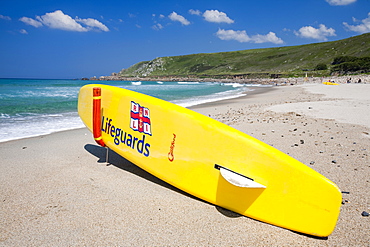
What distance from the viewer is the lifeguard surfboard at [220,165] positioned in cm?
207

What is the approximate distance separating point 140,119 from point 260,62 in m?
95.9

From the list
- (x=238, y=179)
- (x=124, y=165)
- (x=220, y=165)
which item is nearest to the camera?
(x=238, y=179)

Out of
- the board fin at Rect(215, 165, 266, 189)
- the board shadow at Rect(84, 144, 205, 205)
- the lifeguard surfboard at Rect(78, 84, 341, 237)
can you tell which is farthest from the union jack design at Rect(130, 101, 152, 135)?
the board fin at Rect(215, 165, 266, 189)

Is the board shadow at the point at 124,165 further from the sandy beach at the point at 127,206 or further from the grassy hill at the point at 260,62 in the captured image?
the grassy hill at the point at 260,62

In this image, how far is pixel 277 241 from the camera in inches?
78.2

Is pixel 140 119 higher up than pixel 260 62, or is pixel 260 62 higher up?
pixel 260 62

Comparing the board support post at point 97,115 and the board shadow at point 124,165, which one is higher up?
the board support post at point 97,115

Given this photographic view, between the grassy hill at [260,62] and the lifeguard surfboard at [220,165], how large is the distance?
51645mm

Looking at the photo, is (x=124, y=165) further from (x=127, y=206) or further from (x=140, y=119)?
(x=127, y=206)

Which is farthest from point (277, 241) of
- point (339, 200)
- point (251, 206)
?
point (339, 200)

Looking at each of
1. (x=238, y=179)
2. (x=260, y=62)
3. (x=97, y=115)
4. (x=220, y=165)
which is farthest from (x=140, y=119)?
(x=260, y=62)

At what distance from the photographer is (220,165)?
2445 mm

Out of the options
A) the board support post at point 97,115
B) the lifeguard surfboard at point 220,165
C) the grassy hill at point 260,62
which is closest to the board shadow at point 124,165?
the lifeguard surfboard at point 220,165

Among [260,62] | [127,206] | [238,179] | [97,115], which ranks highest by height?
[260,62]
